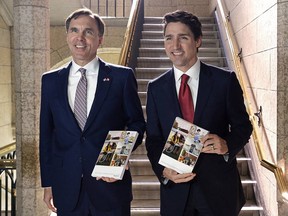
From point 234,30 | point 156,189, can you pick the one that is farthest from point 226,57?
point 156,189

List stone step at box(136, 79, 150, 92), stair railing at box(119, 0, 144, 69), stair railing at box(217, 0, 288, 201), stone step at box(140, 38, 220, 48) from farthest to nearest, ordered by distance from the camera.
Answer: stone step at box(140, 38, 220, 48) < stone step at box(136, 79, 150, 92) < stair railing at box(119, 0, 144, 69) < stair railing at box(217, 0, 288, 201)

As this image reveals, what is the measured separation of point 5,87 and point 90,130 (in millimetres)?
7169

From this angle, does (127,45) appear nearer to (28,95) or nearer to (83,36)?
(28,95)

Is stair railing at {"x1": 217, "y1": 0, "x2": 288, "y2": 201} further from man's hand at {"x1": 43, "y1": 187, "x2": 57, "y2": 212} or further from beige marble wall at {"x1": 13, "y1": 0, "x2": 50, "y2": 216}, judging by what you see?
beige marble wall at {"x1": 13, "y1": 0, "x2": 50, "y2": 216}

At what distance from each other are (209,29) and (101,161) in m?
7.86

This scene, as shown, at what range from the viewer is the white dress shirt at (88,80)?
232 cm

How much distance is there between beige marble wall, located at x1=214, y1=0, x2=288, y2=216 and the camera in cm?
390

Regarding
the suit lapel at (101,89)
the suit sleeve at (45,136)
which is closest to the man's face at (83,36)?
the suit lapel at (101,89)

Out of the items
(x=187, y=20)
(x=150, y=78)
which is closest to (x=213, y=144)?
(x=187, y=20)

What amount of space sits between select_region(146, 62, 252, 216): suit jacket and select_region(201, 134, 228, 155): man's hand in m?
0.08

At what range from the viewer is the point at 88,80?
2352 millimetres

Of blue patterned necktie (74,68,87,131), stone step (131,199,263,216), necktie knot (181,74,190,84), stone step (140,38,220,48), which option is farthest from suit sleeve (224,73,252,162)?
stone step (140,38,220,48)

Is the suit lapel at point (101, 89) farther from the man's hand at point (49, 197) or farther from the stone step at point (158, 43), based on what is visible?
the stone step at point (158, 43)

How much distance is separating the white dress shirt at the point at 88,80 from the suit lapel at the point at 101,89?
0.04 m
